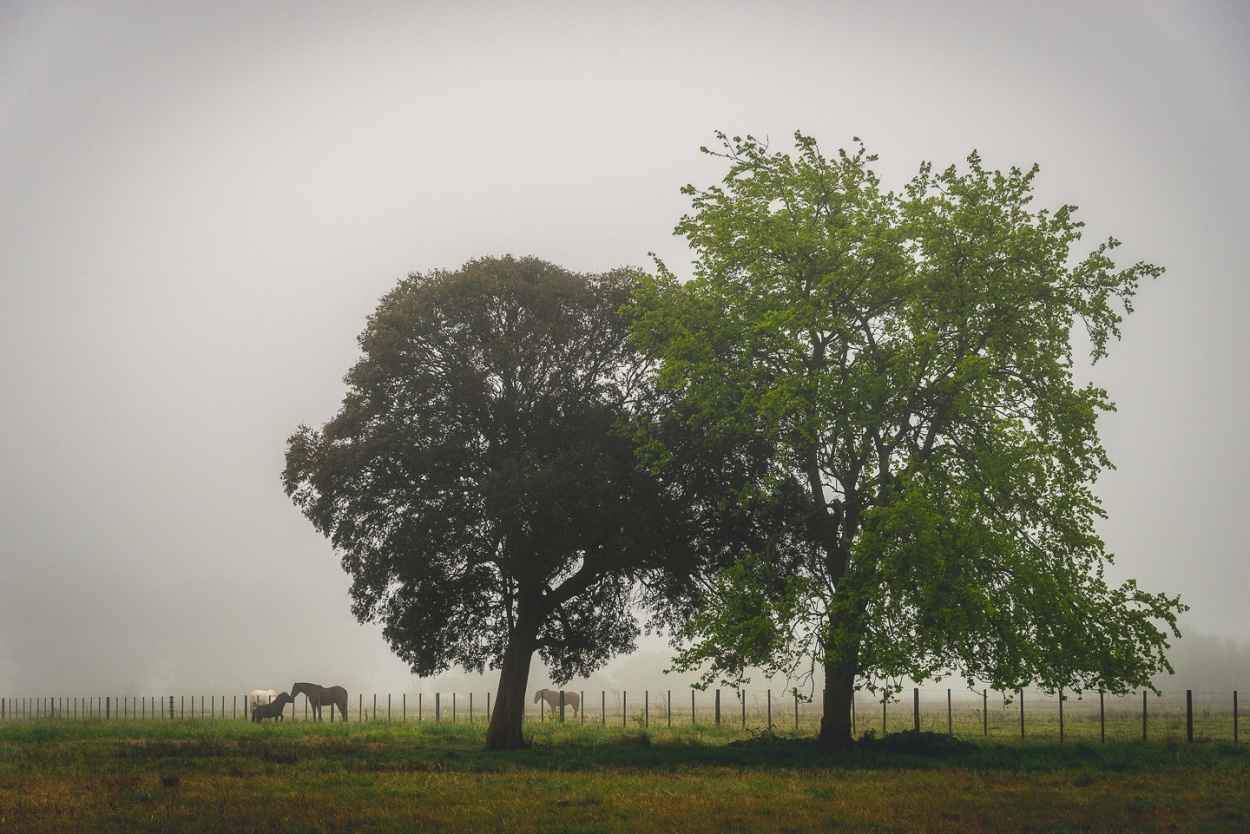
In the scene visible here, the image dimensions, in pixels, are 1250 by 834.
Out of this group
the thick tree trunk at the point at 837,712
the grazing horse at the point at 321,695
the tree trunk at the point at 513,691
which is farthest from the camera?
the grazing horse at the point at 321,695

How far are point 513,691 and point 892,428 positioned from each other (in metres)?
15.2

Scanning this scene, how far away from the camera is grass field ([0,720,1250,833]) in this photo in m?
16.0

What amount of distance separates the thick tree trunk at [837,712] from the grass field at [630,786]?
842 mm

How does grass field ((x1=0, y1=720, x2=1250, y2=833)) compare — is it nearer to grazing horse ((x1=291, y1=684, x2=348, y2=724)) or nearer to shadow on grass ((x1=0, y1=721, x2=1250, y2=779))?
shadow on grass ((x1=0, y1=721, x2=1250, y2=779))

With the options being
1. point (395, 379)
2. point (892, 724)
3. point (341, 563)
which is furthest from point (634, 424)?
point (892, 724)

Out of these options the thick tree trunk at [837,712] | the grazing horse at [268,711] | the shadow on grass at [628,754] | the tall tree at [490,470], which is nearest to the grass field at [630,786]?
the shadow on grass at [628,754]

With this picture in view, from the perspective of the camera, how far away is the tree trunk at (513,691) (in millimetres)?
32219

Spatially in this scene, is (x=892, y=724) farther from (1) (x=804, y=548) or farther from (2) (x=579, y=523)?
(2) (x=579, y=523)

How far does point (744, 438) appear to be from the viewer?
3119 centimetres

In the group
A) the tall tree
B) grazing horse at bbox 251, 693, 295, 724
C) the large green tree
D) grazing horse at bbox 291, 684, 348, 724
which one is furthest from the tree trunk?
grazing horse at bbox 291, 684, 348, 724

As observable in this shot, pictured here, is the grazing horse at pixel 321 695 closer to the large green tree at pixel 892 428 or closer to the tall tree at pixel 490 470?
the tall tree at pixel 490 470

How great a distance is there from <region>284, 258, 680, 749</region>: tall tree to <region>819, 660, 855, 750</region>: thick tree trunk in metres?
6.39

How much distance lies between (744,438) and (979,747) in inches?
446

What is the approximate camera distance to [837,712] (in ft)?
95.1
